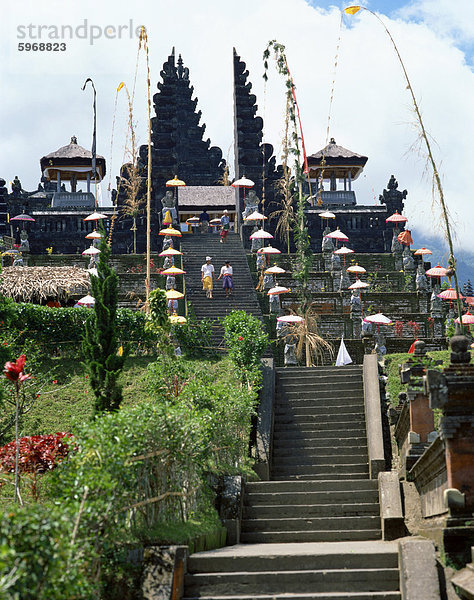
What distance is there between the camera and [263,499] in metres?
14.2

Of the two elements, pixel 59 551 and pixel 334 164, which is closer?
pixel 59 551

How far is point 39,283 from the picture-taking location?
80.5 ft

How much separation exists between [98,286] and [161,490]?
A: 4.74m

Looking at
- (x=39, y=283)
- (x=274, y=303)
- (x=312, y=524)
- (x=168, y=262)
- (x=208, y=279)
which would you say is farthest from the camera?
(x=168, y=262)

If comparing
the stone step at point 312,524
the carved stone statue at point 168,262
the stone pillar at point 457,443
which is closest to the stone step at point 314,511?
the stone step at point 312,524

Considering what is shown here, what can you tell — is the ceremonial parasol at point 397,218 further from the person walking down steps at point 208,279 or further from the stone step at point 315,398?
the stone step at point 315,398

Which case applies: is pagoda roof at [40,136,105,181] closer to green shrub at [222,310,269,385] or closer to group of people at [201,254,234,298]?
group of people at [201,254,234,298]

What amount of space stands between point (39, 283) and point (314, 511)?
13130 mm

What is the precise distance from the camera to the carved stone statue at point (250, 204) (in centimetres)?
3856

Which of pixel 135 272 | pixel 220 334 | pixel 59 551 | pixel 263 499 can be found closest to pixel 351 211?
pixel 135 272

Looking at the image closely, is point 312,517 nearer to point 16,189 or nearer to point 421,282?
point 421,282

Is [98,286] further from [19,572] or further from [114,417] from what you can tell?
[19,572]

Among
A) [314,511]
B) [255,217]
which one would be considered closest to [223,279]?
[255,217]

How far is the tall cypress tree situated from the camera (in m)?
14.5
